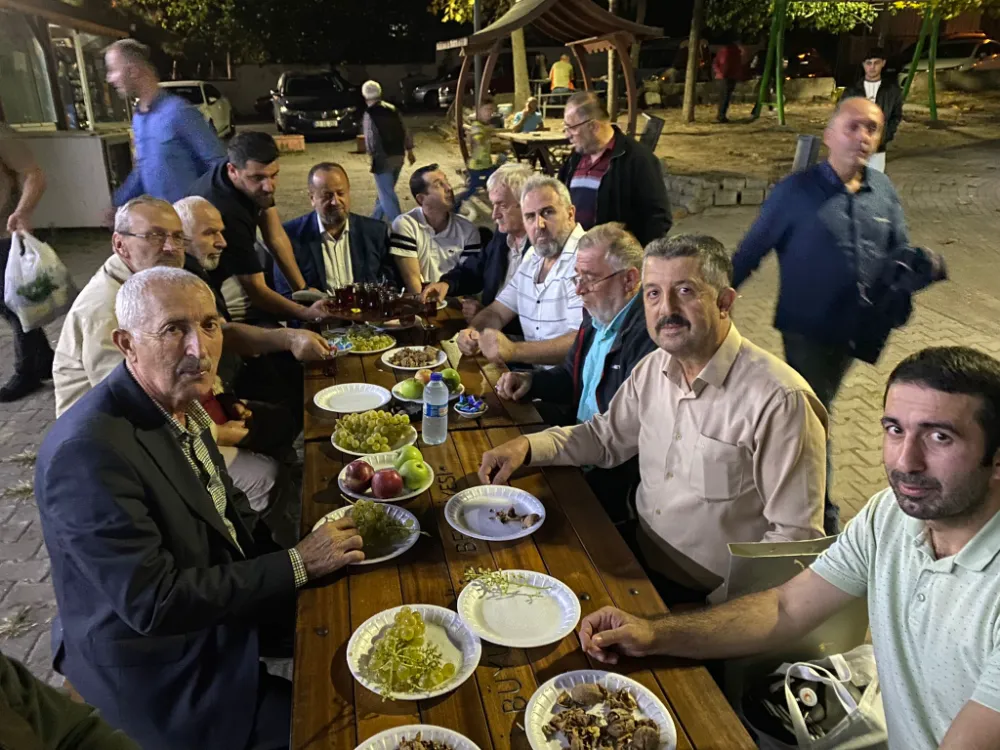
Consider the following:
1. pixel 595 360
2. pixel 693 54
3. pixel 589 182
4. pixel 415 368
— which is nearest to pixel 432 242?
pixel 589 182

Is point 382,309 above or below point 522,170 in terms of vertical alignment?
below

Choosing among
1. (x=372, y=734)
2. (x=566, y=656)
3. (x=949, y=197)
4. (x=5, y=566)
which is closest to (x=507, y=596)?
(x=566, y=656)

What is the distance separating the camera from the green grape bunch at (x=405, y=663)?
1.79 meters

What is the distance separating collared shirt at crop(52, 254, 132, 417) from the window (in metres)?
9.58

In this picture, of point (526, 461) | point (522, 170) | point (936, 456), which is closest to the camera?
point (936, 456)

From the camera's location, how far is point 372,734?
1678 mm

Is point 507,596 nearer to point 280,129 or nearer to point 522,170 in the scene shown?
point 522,170

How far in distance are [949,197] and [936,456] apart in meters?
12.1

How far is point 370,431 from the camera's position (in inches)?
118

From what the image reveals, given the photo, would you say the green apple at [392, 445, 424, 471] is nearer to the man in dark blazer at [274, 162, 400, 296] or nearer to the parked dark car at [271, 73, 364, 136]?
the man in dark blazer at [274, 162, 400, 296]

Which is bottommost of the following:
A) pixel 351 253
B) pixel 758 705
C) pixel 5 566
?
pixel 5 566

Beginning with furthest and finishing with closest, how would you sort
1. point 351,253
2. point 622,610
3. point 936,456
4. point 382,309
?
point 351,253 < point 382,309 < point 622,610 < point 936,456

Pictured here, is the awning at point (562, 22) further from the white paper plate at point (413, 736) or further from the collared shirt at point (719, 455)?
the white paper plate at point (413, 736)

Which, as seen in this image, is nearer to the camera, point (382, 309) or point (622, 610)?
point (622, 610)
